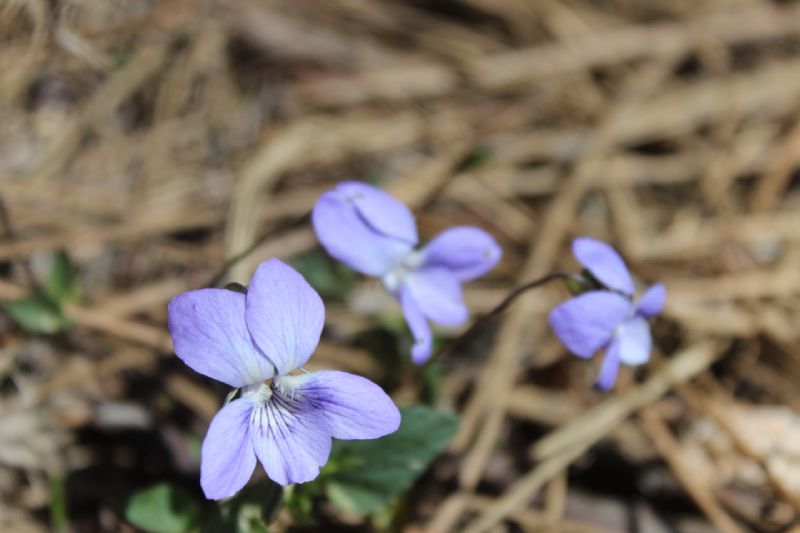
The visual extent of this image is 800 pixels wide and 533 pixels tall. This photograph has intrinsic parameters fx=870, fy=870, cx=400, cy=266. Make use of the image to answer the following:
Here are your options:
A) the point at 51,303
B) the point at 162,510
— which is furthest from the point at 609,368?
the point at 51,303

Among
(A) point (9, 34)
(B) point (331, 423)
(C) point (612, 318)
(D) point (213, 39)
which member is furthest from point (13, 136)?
(C) point (612, 318)

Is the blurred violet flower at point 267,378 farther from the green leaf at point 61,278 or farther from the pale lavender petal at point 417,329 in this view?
the green leaf at point 61,278

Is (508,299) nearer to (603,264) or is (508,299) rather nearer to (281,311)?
(603,264)

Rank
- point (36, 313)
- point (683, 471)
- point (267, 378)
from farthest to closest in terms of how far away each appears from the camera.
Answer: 1. point (683, 471)
2. point (36, 313)
3. point (267, 378)

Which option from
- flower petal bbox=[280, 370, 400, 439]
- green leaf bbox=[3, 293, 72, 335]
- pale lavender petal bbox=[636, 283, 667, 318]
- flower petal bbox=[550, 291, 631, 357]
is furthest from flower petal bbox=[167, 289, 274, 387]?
green leaf bbox=[3, 293, 72, 335]

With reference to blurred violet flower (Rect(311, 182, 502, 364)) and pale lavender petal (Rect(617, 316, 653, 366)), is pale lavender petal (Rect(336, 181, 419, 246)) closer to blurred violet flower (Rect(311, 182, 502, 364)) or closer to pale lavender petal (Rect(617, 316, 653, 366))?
blurred violet flower (Rect(311, 182, 502, 364))

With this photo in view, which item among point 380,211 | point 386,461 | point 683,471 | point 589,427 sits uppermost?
point 380,211

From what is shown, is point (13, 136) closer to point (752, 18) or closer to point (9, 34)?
point (9, 34)

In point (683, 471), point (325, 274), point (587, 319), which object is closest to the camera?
point (587, 319)
